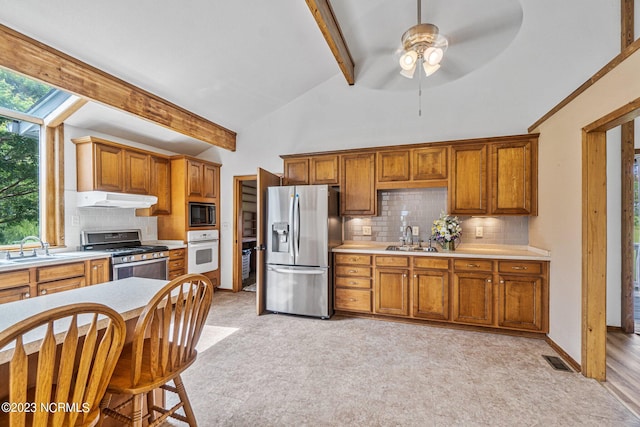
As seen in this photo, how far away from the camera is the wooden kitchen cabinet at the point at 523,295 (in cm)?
298

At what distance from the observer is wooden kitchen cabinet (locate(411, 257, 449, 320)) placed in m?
3.30

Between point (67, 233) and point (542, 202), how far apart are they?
5.72m

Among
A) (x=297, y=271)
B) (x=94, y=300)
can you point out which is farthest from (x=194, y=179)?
(x=94, y=300)

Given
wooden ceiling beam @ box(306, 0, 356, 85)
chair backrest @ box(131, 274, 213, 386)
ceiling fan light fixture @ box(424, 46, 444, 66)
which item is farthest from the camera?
wooden ceiling beam @ box(306, 0, 356, 85)

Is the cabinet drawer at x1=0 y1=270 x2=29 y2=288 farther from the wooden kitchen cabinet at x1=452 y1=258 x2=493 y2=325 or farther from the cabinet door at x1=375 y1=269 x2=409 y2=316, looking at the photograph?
the wooden kitchen cabinet at x1=452 y1=258 x2=493 y2=325

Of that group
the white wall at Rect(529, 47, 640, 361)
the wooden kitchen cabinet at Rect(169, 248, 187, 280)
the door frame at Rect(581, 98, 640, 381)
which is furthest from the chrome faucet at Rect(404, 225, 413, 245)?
the wooden kitchen cabinet at Rect(169, 248, 187, 280)

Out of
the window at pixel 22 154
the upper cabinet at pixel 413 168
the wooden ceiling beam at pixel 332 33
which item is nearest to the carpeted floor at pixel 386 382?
the upper cabinet at pixel 413 168

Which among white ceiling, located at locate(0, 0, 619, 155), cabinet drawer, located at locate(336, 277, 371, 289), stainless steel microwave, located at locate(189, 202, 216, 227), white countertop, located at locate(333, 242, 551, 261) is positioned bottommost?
cabinet drawer, located at locate(336, 277, 371, 289)

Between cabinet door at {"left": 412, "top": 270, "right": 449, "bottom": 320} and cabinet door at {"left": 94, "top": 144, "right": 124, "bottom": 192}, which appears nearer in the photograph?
cabinet door at {"left": 412, "top": 270, "right": 449, "bottom": 320}

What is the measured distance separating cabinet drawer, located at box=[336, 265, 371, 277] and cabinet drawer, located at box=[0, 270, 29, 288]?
10.5ft

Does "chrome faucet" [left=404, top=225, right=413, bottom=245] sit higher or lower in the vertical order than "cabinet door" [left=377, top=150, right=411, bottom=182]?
lower

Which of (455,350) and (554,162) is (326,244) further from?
(554,162)

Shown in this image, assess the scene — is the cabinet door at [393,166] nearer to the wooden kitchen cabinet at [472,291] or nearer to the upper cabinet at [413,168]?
the upper cabinet at [413,168]

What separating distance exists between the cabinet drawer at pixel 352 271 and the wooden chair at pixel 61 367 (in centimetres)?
283
